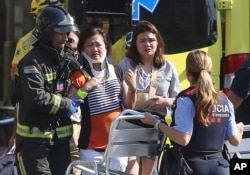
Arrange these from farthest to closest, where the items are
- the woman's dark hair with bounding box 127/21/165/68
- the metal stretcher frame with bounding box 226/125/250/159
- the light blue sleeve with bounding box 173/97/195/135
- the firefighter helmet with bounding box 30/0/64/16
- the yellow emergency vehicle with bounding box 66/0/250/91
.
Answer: the firefighter helmet with bounding box 30/0/64/16
the yellow emergency vehicle with bounding box 66/0/250/91
the woman's dark hair with bounding box 127/21/165/68
the metal stretcher frame with bounding box 226/125/250/159
the light blue sleeve with bounding box 173/97/195/135

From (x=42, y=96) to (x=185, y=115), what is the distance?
2.97ft

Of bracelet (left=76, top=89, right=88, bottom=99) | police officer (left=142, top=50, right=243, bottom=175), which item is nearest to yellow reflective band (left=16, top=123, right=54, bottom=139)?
bracelet (left=76, top=89, right=88, bottom=99)

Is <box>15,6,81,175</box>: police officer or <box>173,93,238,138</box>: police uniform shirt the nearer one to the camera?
<box>173,93,238,138</box>: police uniform shirt

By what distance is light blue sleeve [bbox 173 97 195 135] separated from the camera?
4.38 metres

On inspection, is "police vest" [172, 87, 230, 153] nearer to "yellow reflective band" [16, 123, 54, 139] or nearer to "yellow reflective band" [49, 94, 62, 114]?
"yellow reflective band" [49, 94, 62, 114]

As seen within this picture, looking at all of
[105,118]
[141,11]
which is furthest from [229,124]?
[141,11]

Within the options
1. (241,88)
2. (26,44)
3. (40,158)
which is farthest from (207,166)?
(26,44)

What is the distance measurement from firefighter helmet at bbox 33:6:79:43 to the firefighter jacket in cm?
7

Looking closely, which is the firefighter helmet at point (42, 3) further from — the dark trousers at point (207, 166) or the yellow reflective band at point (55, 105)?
the dark trousers at point (207, 166)

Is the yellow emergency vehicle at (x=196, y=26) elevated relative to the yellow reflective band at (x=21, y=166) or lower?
elevated

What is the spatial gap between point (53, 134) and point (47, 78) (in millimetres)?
368

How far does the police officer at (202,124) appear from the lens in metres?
4.39

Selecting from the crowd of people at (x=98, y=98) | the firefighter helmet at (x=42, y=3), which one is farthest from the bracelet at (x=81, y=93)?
the firefighter helmet at (x=42, y=3)

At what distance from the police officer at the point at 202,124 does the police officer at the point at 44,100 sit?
67 centimetres
